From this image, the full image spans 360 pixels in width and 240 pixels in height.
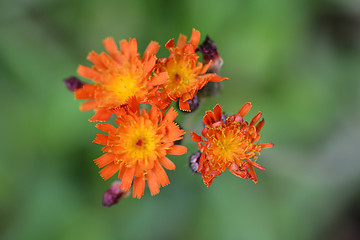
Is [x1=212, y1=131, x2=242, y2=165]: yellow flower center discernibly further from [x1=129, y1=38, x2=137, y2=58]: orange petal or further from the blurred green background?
the blurred green background

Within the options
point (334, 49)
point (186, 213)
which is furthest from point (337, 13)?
point (186, 213)

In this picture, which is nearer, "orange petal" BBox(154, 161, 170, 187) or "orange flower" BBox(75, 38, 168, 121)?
"orange petal" BBox(154, 161, 170, 187)

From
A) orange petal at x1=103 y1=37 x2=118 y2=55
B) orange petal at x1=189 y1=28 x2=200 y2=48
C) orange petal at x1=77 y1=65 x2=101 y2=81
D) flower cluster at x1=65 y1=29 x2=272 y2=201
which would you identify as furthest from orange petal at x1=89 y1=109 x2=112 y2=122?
orange petal at x1=189 y1=28 x2=200 y2=48

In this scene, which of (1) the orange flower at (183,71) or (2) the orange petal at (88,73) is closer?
(1) the orange flower at (183,71)

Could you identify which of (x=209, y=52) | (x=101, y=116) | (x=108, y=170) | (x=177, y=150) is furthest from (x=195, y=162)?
(x=209, y=52)

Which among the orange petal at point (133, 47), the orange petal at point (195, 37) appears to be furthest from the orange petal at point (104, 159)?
the orange petal at point (195, 37)

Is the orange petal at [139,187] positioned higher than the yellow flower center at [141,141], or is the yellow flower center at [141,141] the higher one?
the yellow flower center at [141,141]

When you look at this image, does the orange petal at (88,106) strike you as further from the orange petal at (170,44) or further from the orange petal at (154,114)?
the orange petal at (170,44)
